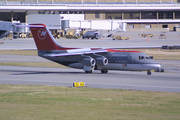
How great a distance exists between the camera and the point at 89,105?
19.2 metres

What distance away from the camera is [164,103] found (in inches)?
788

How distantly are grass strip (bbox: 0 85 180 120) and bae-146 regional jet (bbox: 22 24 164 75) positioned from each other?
11.3 m

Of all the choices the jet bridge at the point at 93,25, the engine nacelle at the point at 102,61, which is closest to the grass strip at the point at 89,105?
the engine nacelle at the point at 102,61

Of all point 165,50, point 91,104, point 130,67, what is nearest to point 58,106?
point 91,104

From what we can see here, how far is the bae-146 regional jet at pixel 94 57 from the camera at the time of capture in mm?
36281

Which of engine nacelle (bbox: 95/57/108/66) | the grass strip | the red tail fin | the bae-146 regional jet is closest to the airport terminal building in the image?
the red tail fin

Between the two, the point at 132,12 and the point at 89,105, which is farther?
the point at 132,12

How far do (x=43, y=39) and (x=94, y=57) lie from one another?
23.9ft

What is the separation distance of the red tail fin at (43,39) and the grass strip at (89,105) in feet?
47.2

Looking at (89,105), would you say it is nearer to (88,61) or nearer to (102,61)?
(102,61)

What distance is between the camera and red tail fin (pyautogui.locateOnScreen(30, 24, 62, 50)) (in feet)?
132

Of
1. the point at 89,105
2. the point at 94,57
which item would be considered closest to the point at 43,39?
the point at 94,57

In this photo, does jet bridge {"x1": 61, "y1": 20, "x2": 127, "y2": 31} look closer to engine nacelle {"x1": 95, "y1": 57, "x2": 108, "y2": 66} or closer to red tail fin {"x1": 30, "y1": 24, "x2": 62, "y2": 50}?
red tail fin {"x1": 30, "y1": 24, "x2": 62, "y2": 50}

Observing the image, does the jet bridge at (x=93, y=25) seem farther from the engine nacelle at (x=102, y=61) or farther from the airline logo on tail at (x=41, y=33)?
the engine nacelle at (x=102, y=61)
